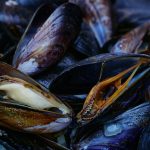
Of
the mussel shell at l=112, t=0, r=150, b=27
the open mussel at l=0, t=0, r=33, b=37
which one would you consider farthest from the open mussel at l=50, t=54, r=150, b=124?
the mussel shell at l=112, t=0, r=150, b=27

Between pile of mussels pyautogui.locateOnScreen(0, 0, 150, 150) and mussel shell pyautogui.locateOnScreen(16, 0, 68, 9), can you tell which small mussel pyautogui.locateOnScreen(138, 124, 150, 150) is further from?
mussel shell pyautogui.locateOnScreen(16, 0, 68, 9)

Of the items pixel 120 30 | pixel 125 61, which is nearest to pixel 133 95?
pixel 125 61

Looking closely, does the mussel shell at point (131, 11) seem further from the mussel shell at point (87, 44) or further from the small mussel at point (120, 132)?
the small mussel at point (120, 132)

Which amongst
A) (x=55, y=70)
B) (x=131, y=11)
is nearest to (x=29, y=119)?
(x=55, y=70)

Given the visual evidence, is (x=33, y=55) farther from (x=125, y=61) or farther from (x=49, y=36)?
(x=125, y=61)

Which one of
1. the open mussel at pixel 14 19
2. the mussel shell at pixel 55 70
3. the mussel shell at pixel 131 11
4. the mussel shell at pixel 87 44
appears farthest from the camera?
the mussel shell at pixel 131 11

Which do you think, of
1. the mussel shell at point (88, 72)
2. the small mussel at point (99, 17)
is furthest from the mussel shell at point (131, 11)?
the mussel shell at point (88, 72)
